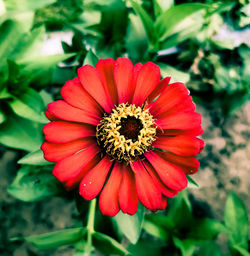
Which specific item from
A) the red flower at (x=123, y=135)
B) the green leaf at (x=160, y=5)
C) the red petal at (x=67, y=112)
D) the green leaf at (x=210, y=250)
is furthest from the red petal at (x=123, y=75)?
the green leaf at (x=210, y=250)

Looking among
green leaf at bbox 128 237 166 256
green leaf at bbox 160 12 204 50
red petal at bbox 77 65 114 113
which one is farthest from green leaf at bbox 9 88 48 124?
green leaf at bbox 128 237 166 256

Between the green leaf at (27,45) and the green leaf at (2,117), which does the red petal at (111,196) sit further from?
the green leaf at (27,45)

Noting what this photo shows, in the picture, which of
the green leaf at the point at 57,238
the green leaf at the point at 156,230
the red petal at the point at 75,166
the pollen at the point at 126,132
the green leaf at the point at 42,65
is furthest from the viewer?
the green leaf at the point at 156,230

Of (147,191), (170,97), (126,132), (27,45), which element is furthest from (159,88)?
(27,45)

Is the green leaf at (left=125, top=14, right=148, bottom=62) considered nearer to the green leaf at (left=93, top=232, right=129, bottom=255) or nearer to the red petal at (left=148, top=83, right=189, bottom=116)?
the red petal at (left=148, top=83, right=189, bottom=116)

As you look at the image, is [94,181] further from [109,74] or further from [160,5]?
[160,5]
